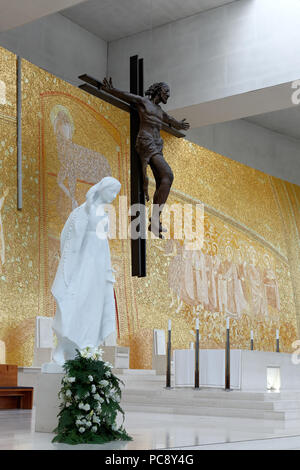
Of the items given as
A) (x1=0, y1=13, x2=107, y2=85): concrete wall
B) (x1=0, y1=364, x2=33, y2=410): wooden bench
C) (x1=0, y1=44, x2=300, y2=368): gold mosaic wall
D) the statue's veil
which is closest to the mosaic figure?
(x1=0, y1=44, x2=300, y2=368): gold mosaic wall

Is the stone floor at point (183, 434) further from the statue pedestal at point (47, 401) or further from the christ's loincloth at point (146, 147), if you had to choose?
the christ's loincloth at point (146, 147)

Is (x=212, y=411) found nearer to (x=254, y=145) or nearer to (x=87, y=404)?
(x=87, y=404)

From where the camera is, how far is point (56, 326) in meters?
5.24

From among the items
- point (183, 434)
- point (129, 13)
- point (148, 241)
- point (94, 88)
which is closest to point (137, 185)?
point (94, 88)

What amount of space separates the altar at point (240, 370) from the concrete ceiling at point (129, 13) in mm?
6929

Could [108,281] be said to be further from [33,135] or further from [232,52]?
[232,52]

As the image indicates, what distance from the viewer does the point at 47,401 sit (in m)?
5.11

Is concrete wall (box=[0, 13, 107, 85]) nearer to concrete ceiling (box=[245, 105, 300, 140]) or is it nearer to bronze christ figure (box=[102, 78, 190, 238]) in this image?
bronze christ figure (box=[102, 78, 190, 238])

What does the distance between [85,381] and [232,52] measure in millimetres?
8837

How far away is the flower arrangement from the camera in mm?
4562

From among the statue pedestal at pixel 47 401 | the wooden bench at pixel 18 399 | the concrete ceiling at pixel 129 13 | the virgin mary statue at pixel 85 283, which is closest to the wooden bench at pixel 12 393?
the wooden bench at pixel 18 399

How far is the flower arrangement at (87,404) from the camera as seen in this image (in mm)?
4562

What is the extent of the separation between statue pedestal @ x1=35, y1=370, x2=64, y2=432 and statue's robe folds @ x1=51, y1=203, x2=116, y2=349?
13.0 inches
